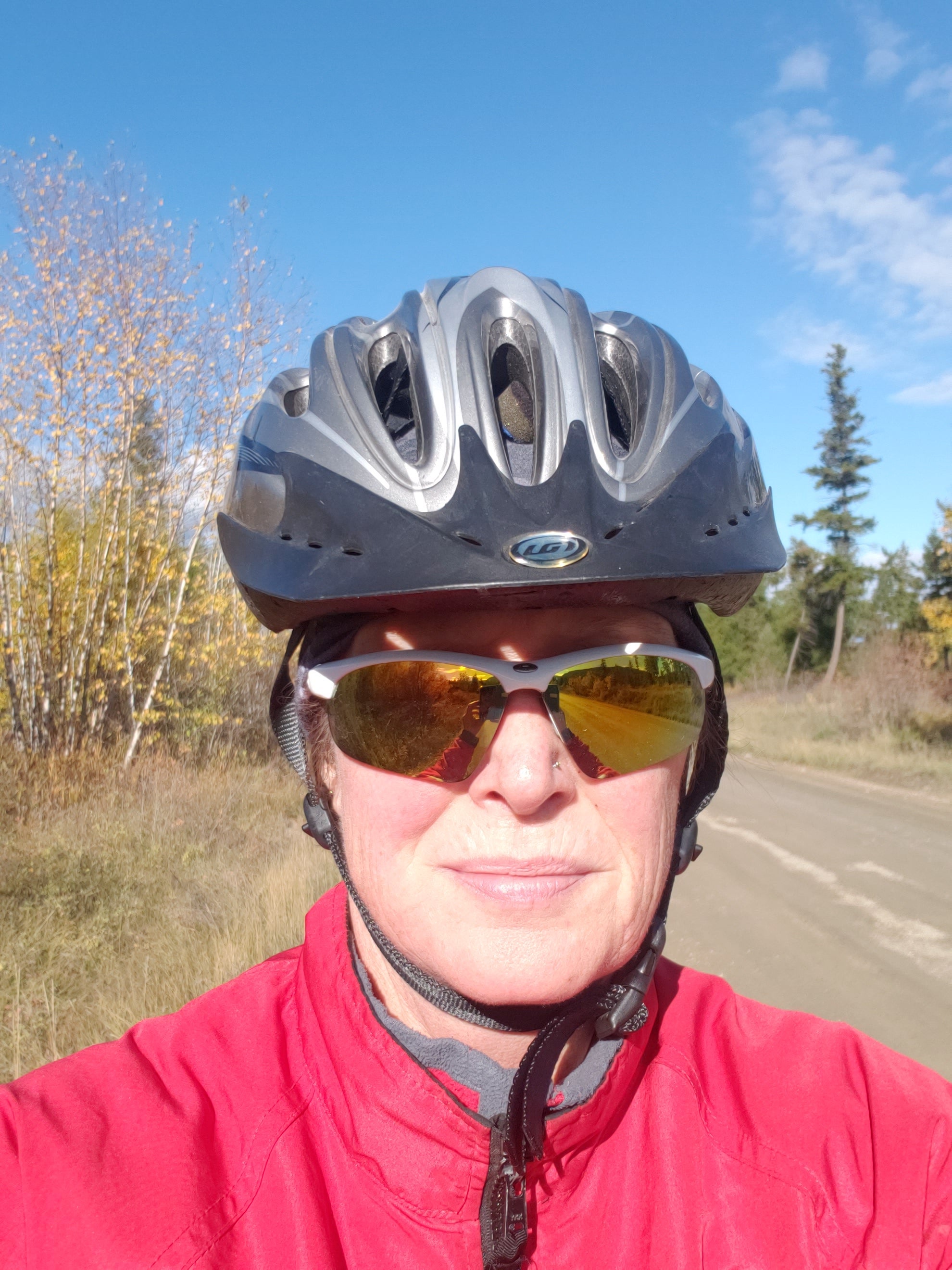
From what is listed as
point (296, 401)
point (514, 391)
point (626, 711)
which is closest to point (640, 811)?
point (626, 711)

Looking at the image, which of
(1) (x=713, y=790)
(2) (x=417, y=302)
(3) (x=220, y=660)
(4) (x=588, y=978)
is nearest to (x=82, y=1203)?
(4) (x=588, y=978)

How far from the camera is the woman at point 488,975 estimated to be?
1.06m

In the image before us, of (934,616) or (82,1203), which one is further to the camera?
(934,616)

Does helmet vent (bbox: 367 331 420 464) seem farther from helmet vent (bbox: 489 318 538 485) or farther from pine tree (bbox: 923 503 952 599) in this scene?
pine tree (bbox: 923 503 952 599)

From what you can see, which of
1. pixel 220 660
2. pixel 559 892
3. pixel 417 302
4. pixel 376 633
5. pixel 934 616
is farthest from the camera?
pixel 934 616

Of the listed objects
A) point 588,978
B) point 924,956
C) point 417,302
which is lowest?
point 924,956

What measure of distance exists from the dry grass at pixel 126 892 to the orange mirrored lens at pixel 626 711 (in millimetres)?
3155

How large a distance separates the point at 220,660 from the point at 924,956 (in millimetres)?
8409

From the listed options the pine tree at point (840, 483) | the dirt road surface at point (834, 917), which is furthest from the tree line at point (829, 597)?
the dirt road surface at point (834, 917)

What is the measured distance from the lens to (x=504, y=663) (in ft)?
3.78

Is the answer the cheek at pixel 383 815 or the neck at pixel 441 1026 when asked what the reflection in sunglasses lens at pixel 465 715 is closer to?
the cheek at pixel 383 815

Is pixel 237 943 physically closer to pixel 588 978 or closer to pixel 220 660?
pixel 588 978

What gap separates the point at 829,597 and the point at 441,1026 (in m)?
37.6

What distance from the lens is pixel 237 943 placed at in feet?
13.6
